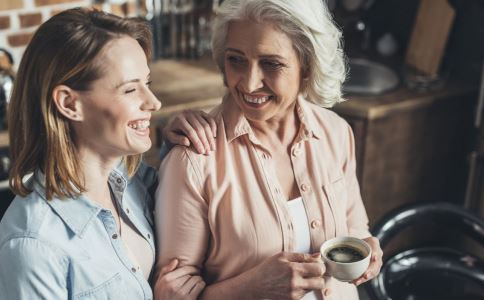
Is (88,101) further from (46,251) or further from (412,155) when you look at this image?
(412,155)

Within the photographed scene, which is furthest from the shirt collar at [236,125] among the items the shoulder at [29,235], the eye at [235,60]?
the shoulder at [29,235]

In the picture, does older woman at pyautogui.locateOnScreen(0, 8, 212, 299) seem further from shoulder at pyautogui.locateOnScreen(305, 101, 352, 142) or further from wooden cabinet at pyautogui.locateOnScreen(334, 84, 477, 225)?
wooden cabinet at pyautogui.locateOnScreen(334, 84, 477, 225)

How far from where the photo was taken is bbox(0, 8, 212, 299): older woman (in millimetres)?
1183

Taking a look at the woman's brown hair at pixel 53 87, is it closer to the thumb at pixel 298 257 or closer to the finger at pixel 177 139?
the finger at pixel 177 139

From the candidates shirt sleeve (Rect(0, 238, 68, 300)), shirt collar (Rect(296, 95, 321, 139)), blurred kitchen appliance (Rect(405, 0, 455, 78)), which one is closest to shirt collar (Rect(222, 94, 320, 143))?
shirt collar (Rect(296, 95, 321, 139))

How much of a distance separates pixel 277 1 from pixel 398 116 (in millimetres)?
1410

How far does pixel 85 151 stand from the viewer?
1.30 metres

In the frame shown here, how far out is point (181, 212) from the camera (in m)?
1.41

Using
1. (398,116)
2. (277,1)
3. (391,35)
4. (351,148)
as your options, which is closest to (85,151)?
(277,1)

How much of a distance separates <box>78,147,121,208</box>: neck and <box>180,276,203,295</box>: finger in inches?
9.5

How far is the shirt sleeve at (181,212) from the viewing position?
1.41 meters

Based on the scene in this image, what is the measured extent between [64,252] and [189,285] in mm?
317

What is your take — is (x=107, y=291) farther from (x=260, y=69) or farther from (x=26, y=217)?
(x=260, y=69)

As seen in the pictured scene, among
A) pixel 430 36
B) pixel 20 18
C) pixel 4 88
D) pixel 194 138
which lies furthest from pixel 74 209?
pixel 430 36
